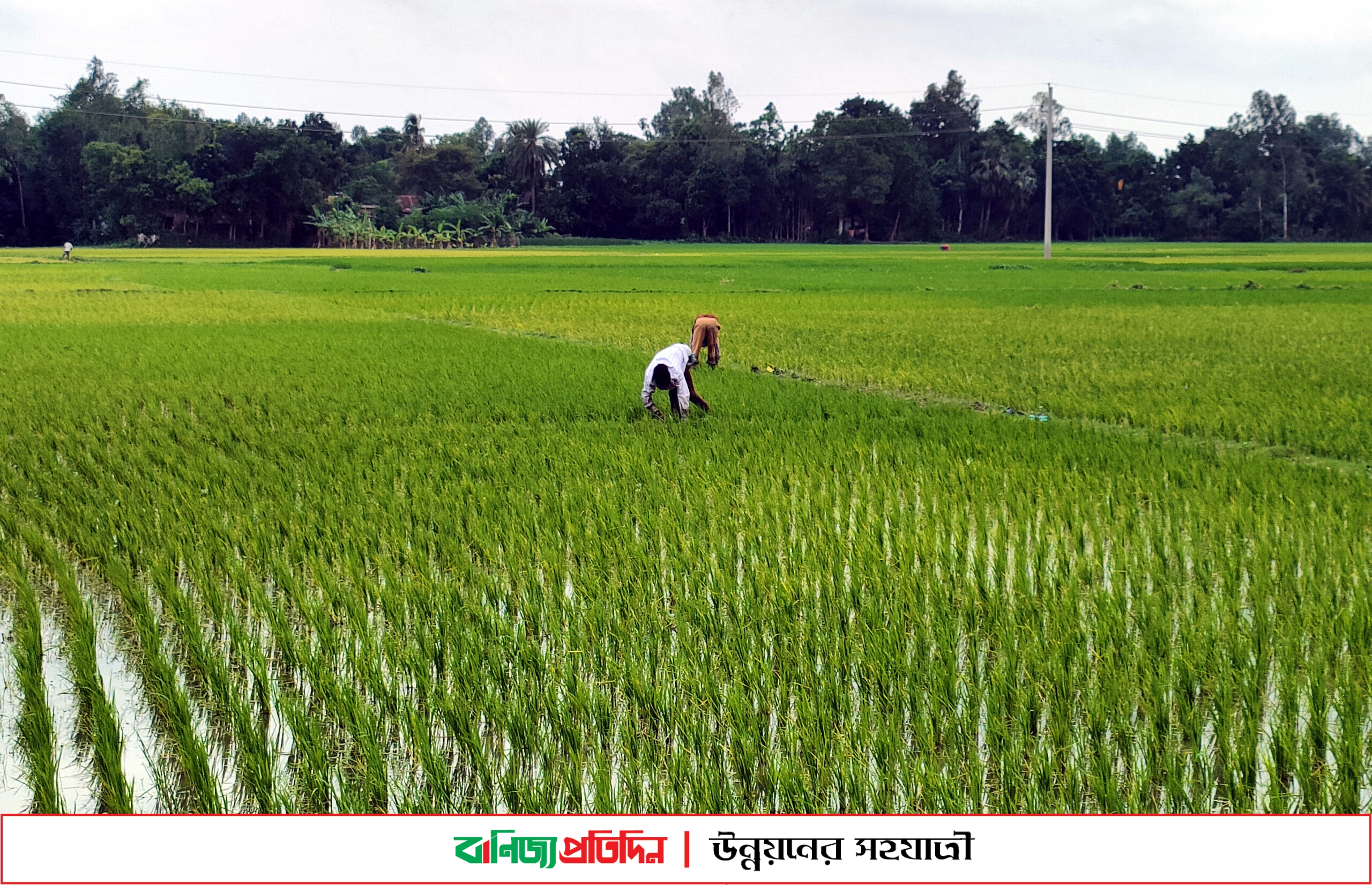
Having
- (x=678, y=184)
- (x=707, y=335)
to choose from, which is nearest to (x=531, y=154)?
(x=678, y=184)

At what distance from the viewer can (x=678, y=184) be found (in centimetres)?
5831

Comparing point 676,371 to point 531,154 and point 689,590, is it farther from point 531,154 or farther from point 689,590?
point 531,154

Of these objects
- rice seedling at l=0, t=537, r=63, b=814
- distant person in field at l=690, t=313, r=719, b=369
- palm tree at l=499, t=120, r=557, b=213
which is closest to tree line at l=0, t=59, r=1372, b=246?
palm tree at l=499, t=120, r=557, b=213

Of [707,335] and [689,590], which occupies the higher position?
[707,335]

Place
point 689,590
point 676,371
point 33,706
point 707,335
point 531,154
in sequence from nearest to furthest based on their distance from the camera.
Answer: point 33,706 → point 689,590 → point 676,371 → point 707,335 → point 531,154

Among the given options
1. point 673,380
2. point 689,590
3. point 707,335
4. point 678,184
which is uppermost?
point 678,184

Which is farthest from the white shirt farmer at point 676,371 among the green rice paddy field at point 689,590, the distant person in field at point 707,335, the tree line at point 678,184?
the tree line at point 678,184

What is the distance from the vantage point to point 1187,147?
63281 mm

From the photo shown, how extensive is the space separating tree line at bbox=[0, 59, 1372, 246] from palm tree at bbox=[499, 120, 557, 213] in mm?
85

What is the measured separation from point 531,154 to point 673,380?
53.8 m

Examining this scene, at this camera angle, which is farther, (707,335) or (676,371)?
(707,335)

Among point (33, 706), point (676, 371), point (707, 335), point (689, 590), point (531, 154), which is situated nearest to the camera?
point (33, 706)
